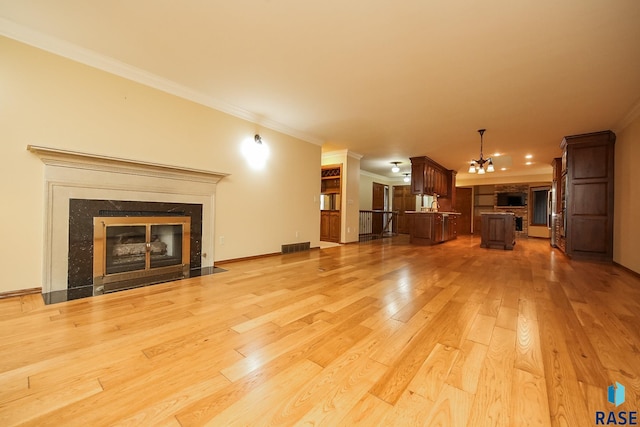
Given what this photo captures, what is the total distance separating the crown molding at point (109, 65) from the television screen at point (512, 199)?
10461 mm

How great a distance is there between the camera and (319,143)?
231 inches

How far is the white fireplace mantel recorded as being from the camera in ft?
8.26

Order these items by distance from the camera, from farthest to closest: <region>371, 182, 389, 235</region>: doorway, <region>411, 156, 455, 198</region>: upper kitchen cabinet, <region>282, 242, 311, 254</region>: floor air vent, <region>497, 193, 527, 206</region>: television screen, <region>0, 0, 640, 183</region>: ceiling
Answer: <region>371, 182, 389, 235</region>: doorway < <region>497, 193, 527, 206</region>: television screen < <region>411, 156, 455, 198</region>: upper kitchen cabinet < <region>282, 242, 311, 254</region>: floor air vent < <region>0, 0, 640, 183</region>: ceiling

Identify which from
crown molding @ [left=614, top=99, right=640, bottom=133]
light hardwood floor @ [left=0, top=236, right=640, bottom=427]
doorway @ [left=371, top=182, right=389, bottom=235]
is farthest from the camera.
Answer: doorway @ [left=371, top=182, right=389, bottom=235]

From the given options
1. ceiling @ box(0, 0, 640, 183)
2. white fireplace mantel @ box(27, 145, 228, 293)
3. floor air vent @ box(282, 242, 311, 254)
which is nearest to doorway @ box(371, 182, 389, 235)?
floor air vent @ box(282, 242, 311, 254)

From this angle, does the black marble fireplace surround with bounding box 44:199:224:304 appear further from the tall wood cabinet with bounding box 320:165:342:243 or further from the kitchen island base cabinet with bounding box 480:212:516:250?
the kitchen island base cabinet with bounding box 480:212:516:250

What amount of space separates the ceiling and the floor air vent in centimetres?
240

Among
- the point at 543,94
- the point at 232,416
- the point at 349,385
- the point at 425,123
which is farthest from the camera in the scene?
the point at 425,123

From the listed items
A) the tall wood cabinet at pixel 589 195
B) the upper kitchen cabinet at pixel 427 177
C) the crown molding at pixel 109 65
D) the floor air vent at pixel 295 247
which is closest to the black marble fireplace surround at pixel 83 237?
the crown molding at pixel 109 65

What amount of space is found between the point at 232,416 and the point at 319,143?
17.7ft

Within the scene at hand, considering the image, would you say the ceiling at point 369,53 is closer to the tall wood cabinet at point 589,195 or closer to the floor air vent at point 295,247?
the tall wood cabinet at point 589,195

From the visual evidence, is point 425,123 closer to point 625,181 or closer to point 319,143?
point 319,143

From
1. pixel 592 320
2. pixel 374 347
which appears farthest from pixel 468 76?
pixel 374 347

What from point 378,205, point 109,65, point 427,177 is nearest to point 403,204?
point 378,205
